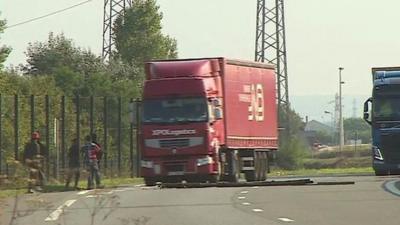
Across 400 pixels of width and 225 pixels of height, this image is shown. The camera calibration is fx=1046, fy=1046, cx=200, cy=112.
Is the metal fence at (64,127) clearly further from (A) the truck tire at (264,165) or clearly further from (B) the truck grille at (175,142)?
(B) the truck grille at (175,142)

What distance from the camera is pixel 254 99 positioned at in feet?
121

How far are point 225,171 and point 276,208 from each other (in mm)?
12554

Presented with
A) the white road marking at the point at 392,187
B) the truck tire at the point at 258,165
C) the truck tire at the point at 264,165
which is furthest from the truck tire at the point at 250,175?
the white road marking at the point at 392,187

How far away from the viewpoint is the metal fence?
42531 millimetres

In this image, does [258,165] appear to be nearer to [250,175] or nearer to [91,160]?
[250,175]

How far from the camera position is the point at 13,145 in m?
42.9

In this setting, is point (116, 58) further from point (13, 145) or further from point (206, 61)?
point (206, 61)

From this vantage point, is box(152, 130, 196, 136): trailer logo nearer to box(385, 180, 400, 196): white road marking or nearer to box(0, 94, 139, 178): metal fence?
box(385, 180, 400, 196): white road marking

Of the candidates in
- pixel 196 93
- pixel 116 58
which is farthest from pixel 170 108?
pixel 116 58

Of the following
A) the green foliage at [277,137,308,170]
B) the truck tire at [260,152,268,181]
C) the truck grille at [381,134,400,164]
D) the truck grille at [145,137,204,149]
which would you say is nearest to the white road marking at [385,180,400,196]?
the truck grille at [381,134,400,164]

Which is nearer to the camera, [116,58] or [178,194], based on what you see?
[178,194]

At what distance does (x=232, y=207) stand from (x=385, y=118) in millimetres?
15328

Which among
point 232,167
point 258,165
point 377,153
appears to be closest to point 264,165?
point 258,165

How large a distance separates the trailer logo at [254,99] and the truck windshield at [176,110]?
148 inches
